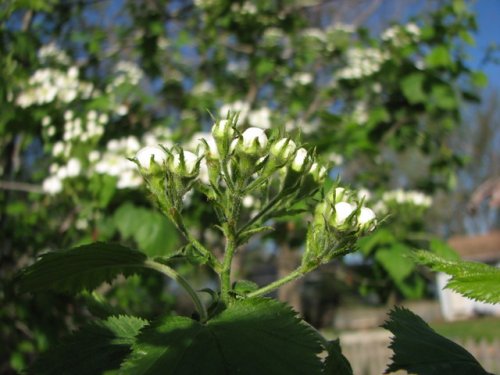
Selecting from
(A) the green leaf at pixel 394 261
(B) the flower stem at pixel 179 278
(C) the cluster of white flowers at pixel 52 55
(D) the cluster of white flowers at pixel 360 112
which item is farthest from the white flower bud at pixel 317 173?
(D) the cluster of white flowers at pixel 360 112

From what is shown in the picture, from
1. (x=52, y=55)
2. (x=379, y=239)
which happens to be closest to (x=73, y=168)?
(x=379, y=239)

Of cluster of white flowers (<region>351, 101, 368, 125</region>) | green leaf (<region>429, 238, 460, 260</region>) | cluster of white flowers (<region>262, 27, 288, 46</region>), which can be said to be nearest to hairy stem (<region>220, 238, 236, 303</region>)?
green leaf (<region>429, 238, 460, 260</region>)

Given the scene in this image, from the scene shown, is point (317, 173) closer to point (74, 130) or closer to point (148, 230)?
point (148, 230)

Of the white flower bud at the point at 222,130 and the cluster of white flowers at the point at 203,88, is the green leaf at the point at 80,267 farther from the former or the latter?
the cluster of white flowers at the point at 203,88

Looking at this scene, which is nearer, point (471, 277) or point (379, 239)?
point (471, 277)

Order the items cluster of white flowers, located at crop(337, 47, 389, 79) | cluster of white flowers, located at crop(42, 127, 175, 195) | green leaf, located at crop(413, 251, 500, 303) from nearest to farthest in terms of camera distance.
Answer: green leaf, located at crop(413, 251, 500, 303) < cluster of white flowers, located at crop(42, 127, 175, 195) < cluster of white flowers, located at crop(337, 47, 389, 79)

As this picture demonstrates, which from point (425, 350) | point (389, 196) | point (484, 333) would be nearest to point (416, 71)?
point (389, 196)

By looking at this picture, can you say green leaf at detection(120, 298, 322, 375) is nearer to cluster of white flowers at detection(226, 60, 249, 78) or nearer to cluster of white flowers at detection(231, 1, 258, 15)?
cluster of white flowers at detection(231, 1, 258, 15)
